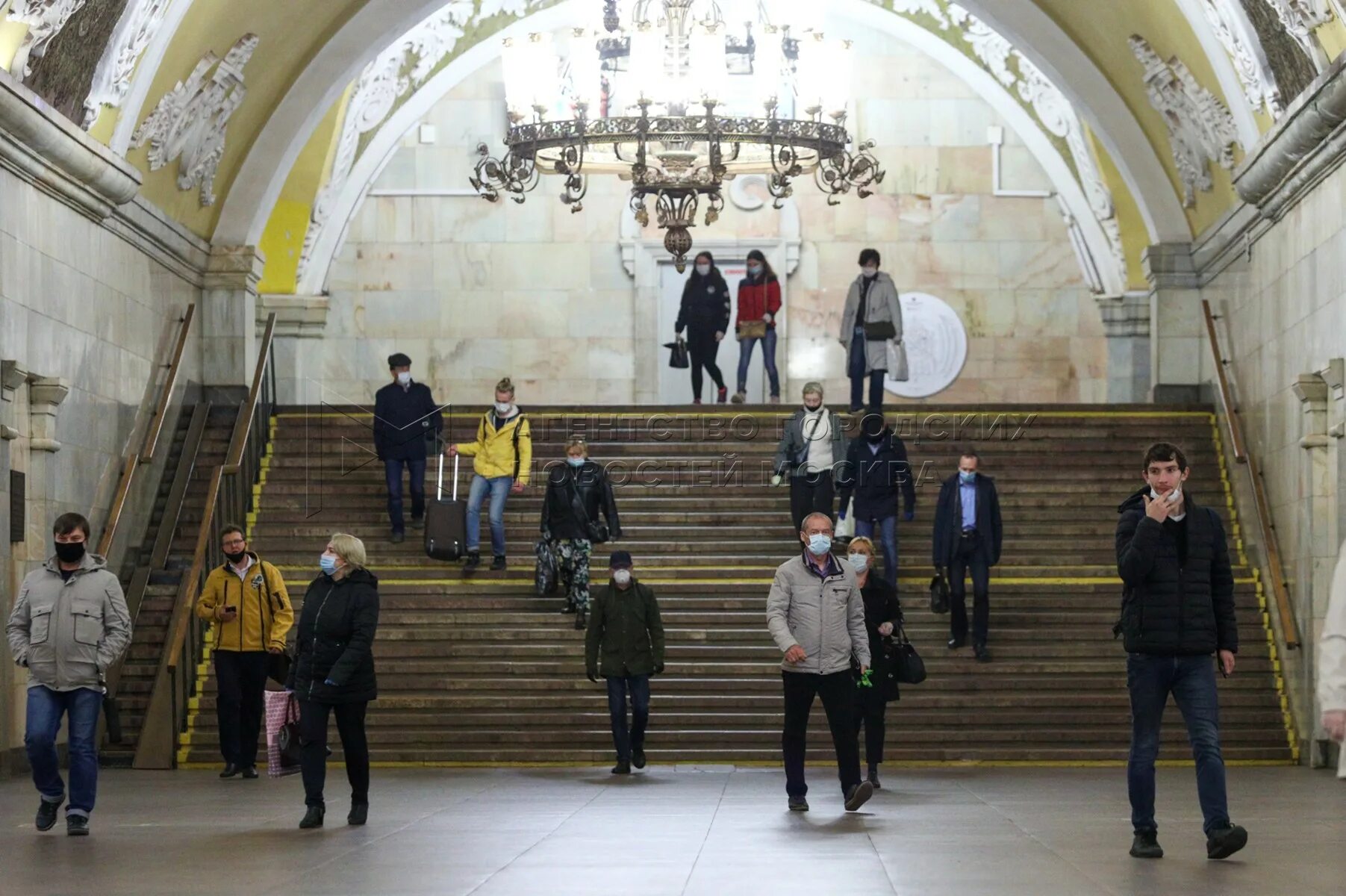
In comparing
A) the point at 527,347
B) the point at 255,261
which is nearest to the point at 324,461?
the point at 255,261

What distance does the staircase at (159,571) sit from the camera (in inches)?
570

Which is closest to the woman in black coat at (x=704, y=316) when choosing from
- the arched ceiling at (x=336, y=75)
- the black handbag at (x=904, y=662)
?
the arched ceiling at (x=336, y=75)

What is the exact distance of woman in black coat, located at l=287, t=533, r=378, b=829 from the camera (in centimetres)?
921

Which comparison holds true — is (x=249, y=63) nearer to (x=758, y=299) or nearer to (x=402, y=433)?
(x=402, y=433)

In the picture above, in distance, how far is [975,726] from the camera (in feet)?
45.6

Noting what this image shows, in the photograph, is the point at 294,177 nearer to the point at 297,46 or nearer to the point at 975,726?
the point at 297,46

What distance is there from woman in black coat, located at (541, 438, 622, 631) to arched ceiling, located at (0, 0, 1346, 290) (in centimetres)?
413

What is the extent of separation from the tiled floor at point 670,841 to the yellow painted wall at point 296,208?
11655 millimetres

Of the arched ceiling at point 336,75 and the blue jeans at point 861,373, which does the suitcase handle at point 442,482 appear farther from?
the blue jeans at point 861,373

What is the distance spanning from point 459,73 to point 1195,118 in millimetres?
9943

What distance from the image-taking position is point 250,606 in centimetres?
1252

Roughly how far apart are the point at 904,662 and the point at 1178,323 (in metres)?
8.75

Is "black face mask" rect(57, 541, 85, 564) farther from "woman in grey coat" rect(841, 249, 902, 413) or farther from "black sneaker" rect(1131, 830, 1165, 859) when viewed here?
"woman in grey coat" rect(841, 249, 902, 413)

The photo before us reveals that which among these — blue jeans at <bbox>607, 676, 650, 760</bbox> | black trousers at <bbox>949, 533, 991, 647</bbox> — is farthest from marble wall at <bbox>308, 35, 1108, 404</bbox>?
blue jeans at <bbox>607, 676, 650, 760</bbox>
